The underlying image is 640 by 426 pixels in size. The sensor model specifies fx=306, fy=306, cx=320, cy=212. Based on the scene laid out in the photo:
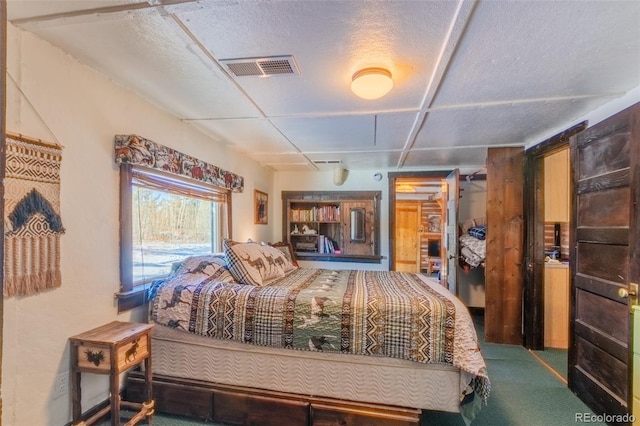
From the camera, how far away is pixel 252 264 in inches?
98.5

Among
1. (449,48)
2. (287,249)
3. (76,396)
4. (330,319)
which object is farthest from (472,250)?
(76,396)

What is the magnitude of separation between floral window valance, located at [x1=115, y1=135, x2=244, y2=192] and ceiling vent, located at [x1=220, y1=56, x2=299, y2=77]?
0.83m

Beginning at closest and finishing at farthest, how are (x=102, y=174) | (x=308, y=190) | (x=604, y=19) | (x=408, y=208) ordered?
(x=604, y=19) < (x=102, y=174) < (x=308, y=190) < (x=408, y=208)

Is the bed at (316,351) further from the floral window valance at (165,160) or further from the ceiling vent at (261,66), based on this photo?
the ceiling vent at (261,66)

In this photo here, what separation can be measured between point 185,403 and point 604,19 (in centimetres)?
303

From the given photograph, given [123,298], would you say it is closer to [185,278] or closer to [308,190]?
[185,278]

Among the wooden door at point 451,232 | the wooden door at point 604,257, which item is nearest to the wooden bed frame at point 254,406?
the wooden door at point 604,257

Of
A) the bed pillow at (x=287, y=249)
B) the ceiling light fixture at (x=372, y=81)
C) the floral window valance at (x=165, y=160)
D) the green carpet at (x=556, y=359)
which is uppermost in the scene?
the ceiling light fixture at (x=372, y=81)

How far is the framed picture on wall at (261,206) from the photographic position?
4119 mm

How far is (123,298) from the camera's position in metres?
2.01

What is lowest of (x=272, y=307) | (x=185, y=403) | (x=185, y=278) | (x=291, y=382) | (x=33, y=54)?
(x=185, y=403)

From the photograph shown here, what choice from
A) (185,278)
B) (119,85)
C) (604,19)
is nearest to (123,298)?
(185,278)

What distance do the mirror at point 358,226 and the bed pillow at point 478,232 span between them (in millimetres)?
1490

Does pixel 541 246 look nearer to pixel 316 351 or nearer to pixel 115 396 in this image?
pixel 316 351
